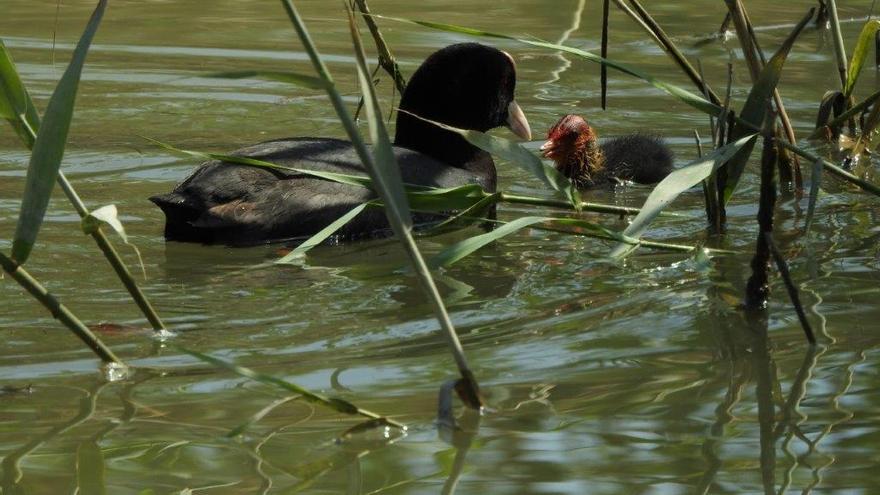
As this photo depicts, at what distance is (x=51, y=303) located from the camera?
A: 341 centimetres

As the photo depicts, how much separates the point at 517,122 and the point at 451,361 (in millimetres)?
3612

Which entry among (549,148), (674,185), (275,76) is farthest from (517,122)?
(275,76)

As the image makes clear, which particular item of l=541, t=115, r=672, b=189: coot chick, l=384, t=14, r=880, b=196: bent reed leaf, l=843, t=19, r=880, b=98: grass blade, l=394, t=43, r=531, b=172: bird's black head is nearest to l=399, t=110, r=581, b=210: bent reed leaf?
l=384, t=14, r=880, b=196: bent reed leaf

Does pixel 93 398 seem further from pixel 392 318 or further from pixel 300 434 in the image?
pixel 392 318

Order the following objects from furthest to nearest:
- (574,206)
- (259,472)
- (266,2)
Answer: (266,2) → (574,206) → (259,472)

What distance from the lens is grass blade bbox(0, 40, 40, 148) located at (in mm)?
3381

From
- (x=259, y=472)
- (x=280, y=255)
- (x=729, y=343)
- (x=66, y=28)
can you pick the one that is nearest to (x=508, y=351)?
(x=729, y=343)

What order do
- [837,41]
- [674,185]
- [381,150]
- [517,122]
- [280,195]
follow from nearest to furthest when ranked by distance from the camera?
[381,150] < [674,185] < [837,41] < [280,195] < [517,122]

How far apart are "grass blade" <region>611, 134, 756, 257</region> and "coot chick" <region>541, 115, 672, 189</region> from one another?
268 cm

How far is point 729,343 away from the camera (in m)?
3.94

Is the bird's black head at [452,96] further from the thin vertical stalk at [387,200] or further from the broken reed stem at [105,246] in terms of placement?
the thin vertical stalk at [387,200]

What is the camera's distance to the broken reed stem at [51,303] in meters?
3.34

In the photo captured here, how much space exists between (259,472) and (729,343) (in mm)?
1475

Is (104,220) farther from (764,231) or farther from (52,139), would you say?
(764,231)
